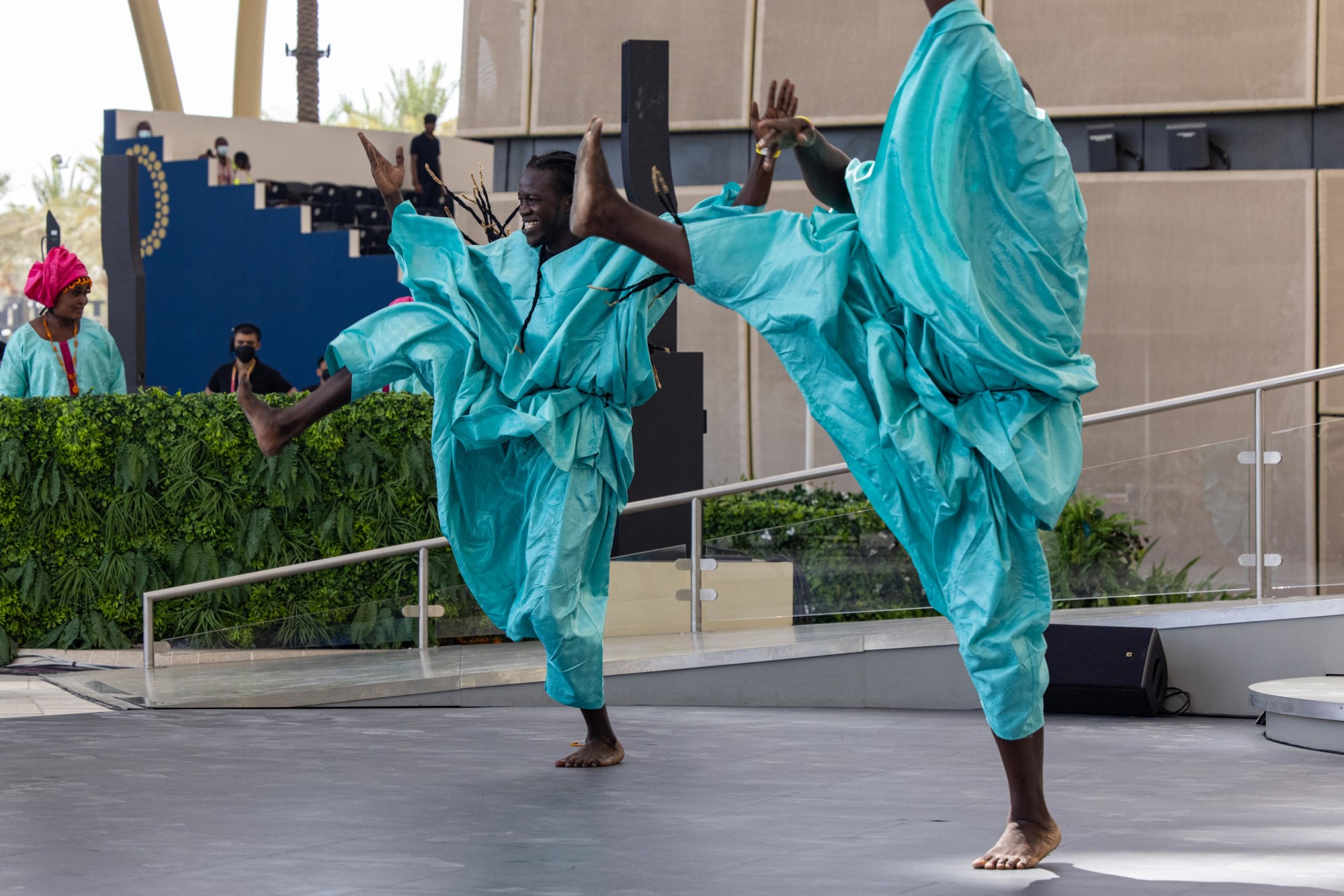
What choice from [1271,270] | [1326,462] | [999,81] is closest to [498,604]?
[999,81]

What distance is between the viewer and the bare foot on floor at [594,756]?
5312 millimetres

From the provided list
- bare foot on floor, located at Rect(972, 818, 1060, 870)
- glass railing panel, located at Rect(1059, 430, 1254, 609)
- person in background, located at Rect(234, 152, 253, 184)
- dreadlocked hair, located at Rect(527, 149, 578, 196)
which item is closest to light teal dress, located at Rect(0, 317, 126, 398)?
dreadlocked hair, located at Rect(527, 149, 578, 196)

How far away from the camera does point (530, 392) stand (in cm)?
536

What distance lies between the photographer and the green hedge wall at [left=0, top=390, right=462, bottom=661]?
895 centimetres

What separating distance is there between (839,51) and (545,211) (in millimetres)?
8565

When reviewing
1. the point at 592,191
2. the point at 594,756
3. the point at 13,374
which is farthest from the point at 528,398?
Result: the point at 13,374

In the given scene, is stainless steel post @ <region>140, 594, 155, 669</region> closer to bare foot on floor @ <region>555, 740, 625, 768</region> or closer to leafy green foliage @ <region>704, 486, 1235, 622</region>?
leafy green foliage @ <region>704, 486, 1235, 622</region>

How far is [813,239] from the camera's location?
404cm

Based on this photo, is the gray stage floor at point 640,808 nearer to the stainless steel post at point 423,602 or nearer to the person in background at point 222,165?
the stainless steel post at point 423,602

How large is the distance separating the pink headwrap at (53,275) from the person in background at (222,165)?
34.3 feet

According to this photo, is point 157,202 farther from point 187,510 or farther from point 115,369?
point 187,510

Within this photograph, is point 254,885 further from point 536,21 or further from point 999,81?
point 536,21

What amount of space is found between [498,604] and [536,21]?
9.91 metres

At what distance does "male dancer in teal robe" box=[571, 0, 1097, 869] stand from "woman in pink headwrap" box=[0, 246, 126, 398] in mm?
6423
